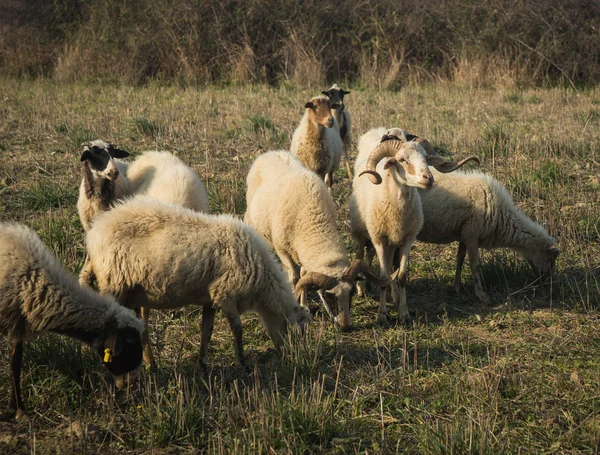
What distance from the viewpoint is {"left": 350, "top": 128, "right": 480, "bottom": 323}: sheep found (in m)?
6.49

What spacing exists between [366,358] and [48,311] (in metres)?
2.46

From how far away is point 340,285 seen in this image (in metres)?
6.18

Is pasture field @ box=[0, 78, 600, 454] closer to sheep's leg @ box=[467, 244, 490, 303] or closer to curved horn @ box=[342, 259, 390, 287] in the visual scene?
sheep's leg @ box=[467, 244, 490, 303]

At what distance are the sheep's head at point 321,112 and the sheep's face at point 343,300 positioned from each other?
12.7 ft

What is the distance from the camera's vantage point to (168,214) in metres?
5.28

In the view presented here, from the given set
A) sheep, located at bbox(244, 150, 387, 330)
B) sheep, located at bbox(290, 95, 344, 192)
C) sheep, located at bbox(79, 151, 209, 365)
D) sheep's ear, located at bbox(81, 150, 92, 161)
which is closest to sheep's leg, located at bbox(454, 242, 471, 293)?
sheep, located at bbox(244, 150, 387, 330)

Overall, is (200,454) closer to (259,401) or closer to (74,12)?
(259,401)

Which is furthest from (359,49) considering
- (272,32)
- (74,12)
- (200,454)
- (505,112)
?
(200,454)

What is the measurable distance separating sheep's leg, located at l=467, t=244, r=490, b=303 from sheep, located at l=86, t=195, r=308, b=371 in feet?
8.01

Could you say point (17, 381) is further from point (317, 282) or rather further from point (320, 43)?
point (320, 43)

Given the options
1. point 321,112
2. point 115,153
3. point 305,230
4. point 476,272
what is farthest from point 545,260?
point 115,153

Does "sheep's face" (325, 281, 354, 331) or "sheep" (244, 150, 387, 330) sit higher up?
"sheep" (244, 150, 387, 330)

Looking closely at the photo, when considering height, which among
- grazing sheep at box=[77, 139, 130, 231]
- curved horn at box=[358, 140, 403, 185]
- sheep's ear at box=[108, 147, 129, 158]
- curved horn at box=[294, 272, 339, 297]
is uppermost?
curved horn at box=[358, 140, 403, 185]

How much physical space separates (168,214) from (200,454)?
192cm
